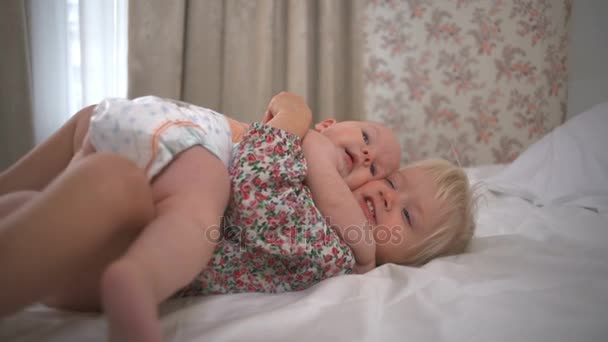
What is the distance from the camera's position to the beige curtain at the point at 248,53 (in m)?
2.11

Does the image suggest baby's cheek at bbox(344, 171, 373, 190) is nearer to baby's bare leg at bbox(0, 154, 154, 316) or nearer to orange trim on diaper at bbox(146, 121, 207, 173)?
orange trim on diaper at bbox(146, 121, 207, 173)

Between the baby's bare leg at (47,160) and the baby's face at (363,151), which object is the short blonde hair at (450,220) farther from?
the baby's bare leg at (47,160)

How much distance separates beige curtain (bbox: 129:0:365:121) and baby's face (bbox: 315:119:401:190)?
1.39 m

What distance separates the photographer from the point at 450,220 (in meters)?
0.92

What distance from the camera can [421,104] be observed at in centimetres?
237

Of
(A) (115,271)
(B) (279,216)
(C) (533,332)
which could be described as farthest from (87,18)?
(C) (533,332)

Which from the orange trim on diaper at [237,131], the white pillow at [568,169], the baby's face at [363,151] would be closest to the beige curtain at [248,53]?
the white pillow at [568,169]

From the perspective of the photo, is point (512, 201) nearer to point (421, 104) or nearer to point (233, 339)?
point (421, 104)

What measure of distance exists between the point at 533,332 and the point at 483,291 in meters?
0.13

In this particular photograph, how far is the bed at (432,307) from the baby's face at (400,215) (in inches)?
3.2

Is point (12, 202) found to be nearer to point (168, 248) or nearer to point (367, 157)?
point (168, 248)

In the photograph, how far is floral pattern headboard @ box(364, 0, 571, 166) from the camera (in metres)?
2.16
